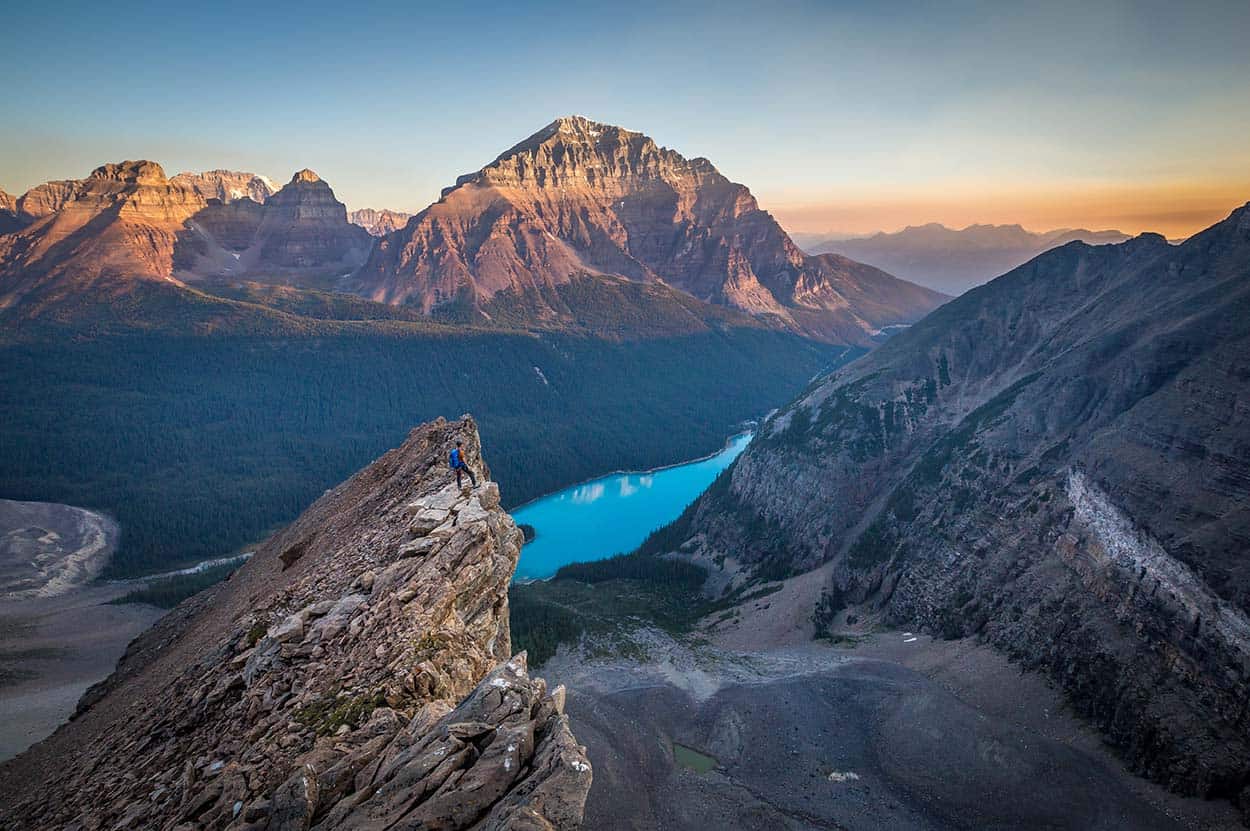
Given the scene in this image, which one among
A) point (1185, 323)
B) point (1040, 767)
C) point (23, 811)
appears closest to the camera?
point (23, 811)

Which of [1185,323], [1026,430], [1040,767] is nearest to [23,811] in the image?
[1040,767]

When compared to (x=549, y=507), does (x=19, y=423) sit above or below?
above

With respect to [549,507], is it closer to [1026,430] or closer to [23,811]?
[1026,430]

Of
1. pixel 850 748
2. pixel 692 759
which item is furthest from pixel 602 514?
pixel 850 748

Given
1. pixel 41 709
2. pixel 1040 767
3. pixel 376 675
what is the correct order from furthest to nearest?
1. pixel 41 709
2. pixel 1040 767
3. pixel 376 675

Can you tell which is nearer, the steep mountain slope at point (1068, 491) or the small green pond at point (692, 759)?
the steep mountain slope at point (1068, 491)

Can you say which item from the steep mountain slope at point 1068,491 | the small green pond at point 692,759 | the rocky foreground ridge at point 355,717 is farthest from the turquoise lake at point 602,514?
the rocky foreground ridge at point 355,717

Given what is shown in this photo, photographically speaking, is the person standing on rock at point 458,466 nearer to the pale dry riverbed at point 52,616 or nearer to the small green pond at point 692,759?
the small green pond at point 692,759

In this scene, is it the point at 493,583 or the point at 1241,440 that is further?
the point at 1241,440
